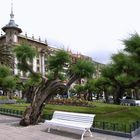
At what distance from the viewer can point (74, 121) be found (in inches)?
509

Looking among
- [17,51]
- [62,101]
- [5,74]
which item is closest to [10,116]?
[17,51]

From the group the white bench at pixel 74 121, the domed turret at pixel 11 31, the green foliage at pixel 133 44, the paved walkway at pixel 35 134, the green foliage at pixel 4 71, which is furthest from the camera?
the domed turret at pixel 11 31

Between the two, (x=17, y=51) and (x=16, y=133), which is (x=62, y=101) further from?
(x=16, y=133)

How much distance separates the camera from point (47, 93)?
628 inches

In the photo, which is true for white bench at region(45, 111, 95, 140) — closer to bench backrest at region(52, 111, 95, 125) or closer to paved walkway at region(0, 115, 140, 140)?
bench backrest at region(52, 111, 95, 125)

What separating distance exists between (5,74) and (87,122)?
33.3 meters

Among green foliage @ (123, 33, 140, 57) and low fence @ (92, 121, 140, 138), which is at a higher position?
green foliage @ (123, 33, 140, 57)

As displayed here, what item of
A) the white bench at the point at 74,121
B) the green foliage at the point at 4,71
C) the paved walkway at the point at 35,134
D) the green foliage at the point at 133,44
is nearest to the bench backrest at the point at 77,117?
the white bench at the point at 74,121

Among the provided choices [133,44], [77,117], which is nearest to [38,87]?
[77,117]

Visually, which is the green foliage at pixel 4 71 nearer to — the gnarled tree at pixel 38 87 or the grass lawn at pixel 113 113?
the grass lawn at pixel 113 113

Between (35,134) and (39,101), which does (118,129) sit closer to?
(35,134)

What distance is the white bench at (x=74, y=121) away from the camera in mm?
12109

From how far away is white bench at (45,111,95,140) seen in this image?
39.7 feet

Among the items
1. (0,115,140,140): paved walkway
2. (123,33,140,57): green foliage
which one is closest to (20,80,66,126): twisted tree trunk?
(0,115,140,140): paved walkway
